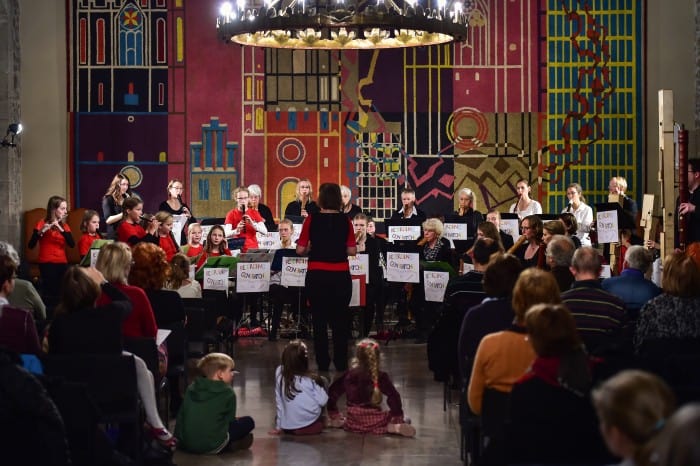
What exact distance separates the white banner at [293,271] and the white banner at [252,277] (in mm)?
153

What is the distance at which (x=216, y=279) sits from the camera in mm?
10258

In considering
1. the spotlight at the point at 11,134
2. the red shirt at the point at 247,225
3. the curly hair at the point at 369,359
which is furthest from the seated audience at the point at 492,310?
the spotlight at the point at 11,134

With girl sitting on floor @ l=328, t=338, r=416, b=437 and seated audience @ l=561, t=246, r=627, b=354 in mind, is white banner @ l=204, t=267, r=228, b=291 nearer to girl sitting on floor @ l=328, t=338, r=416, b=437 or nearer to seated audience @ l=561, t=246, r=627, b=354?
girl sitting on floor @ l=328, t=338, r=416, b=437

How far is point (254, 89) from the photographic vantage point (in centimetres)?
1537

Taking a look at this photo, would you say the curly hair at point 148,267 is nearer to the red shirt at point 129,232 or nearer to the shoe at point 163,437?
the shoe at point 163,437

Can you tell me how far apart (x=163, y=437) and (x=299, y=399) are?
1.34m

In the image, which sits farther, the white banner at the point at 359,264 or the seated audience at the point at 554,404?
the white banner at the point at 359,264

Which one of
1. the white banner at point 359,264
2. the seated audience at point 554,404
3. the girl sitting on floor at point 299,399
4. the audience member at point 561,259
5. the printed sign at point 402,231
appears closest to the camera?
the seated audience at point 554,404

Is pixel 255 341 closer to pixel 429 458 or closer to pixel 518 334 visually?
pixel 429 458

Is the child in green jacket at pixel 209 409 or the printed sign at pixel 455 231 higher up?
the printed sign at pixel 455 231

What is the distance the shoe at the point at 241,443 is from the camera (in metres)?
7.09

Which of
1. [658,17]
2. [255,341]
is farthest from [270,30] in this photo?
[658,17]

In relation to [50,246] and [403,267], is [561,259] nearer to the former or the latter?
[403,267]

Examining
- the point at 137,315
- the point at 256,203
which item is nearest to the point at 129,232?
the point at 256,203
